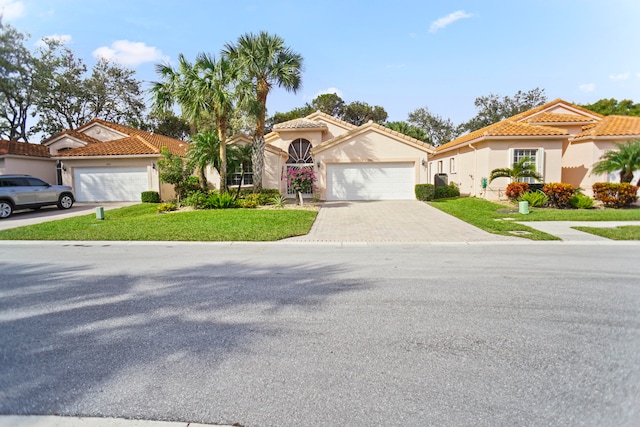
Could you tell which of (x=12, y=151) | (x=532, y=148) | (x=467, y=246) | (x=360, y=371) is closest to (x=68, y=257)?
(x=360, y=371)

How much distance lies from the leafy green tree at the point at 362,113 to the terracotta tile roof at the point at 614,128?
25.7 metres

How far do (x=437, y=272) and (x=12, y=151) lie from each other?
25.5 meters

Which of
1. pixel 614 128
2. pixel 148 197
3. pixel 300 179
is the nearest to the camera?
pixel 300 179

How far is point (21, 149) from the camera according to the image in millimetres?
21922

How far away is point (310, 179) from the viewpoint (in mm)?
17281

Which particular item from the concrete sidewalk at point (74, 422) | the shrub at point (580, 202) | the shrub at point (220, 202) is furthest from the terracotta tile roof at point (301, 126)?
→ the concrete sidewalk at point (74, 422)

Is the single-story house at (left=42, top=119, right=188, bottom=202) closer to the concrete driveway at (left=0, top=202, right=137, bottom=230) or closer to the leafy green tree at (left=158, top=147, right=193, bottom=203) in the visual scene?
the concrete driveway at (left=0, top=202, right=137, bottom=230)

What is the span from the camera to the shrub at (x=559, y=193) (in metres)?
15.1

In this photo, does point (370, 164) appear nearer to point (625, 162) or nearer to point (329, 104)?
point (625, 162)

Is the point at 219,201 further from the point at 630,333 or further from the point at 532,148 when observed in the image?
the point at 532,148

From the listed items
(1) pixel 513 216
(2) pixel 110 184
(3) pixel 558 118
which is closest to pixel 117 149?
(2) pixel 110 184

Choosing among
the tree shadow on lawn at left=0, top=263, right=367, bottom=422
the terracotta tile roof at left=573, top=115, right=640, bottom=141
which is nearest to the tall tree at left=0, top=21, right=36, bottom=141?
the tree shadow on lawn at left=0, top=263, right=367, bottom=422

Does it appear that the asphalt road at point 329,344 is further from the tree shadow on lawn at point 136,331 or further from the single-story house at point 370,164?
the single-story house at point 370,164

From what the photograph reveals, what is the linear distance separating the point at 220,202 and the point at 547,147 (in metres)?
16.6
